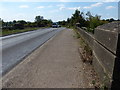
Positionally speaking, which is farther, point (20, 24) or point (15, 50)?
point (20, 24)

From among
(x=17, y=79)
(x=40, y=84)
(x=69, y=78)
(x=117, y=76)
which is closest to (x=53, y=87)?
(x=40, y=84)

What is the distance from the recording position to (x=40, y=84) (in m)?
5.21

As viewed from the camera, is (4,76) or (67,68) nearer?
(4,76)

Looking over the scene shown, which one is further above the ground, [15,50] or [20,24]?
[20,24]

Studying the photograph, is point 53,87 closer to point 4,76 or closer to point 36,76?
point 36,76

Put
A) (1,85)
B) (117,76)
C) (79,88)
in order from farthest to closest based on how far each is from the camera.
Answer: (1,85) < (79,88) < (117,76)

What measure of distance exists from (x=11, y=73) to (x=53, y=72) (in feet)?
4.75

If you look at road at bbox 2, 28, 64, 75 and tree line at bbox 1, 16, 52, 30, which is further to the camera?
tree line at bbox 1, 16, 52, 30

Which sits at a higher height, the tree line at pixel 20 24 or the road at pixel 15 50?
the tree line at pixel 20 24

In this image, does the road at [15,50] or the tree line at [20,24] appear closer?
the road at [15,50]

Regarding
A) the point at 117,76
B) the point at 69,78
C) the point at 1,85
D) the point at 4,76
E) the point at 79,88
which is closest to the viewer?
the point at 117,76

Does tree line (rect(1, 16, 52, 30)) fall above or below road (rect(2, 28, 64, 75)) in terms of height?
above

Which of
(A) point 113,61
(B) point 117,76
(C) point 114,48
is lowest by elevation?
(B) point 117,76

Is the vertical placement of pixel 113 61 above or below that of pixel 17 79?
above
